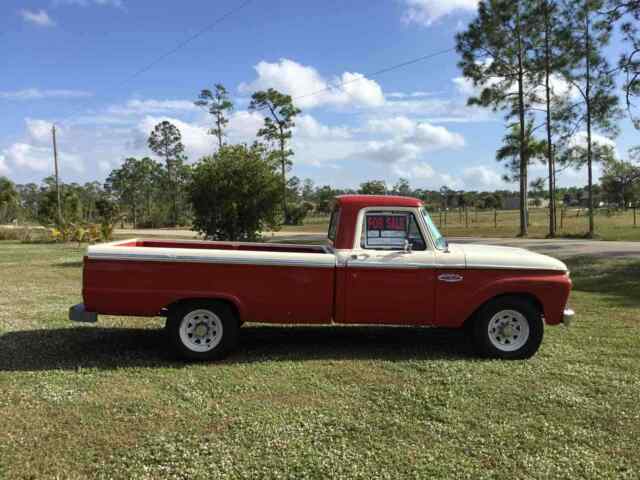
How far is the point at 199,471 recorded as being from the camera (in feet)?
11.9

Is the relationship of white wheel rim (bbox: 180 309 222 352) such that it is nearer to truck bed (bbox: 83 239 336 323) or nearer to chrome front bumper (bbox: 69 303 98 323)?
truck bed (bbox: 83 239 336 323)

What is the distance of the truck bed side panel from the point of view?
Result: 568 cm

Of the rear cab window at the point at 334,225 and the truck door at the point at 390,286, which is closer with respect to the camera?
the truck door at the point at 390,286

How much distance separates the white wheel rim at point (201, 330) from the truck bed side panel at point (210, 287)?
247 mm

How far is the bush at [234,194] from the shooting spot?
1426 centimetres

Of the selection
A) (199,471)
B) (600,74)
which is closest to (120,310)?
(199,471)

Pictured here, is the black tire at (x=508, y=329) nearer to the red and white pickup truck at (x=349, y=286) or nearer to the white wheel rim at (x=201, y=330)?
the red and white pickup truck at (x=349, y=286)

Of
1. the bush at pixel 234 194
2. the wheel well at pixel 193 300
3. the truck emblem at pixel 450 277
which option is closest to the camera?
the wheel well at pixel 193 300

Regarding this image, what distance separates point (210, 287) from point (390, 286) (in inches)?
73.1

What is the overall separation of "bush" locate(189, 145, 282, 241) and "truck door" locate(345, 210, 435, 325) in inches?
344

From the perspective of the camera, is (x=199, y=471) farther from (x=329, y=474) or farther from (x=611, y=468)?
(x=611, y=468)

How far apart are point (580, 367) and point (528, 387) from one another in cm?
103

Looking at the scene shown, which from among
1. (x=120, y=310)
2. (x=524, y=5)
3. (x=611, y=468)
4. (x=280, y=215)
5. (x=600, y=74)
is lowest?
(x=611, y=468)

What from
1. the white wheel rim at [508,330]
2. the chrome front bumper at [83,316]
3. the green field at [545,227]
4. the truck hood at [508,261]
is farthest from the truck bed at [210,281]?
the green field at [545,227]
